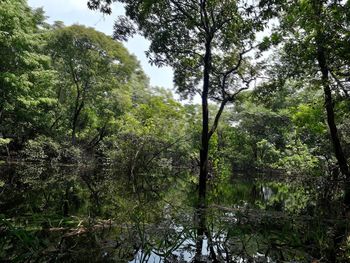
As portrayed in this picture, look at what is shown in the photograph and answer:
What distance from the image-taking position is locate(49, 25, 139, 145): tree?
22828 mm

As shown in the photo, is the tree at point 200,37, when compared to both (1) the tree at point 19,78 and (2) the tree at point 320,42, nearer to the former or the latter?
(2) the tree at point 320,42

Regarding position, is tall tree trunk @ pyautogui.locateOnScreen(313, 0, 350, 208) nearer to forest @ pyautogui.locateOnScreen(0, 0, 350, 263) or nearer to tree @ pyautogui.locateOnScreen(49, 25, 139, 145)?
forest @ pyautogui.locateOnScreen(0, 0, 350, 263)

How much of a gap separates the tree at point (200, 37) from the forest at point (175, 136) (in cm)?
5

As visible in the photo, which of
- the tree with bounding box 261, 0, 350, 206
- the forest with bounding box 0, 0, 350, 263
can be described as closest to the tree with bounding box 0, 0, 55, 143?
the forest with bounding box 0, 0, 350, 263

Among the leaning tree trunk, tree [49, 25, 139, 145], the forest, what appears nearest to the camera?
the forest

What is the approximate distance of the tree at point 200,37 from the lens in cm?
1079

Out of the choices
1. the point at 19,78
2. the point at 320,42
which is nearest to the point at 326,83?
the point at 320,42

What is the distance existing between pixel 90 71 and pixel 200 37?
13.5 metres

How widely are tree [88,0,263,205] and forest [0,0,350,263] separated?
0.05m

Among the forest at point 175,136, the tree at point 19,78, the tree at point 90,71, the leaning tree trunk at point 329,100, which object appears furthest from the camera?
the tree at point 90,71

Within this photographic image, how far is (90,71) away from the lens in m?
23.4

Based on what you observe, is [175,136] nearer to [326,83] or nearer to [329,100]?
[329,100]

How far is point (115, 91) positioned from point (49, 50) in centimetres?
583

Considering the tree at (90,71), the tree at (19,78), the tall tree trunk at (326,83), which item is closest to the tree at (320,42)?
the tall tree trunk at (326,83)
